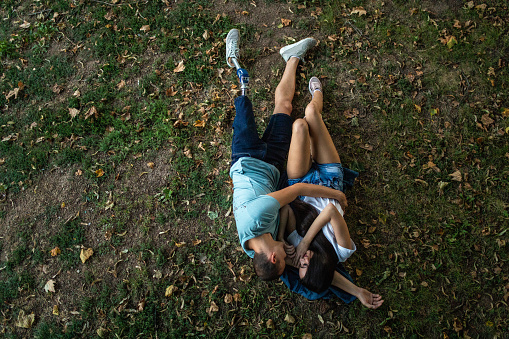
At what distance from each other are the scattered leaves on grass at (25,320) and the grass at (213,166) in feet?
0.35

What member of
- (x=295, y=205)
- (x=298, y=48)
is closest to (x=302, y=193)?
(x=295, y=205)

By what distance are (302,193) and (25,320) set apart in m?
4.86

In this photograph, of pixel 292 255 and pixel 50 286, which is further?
pixel 50 286

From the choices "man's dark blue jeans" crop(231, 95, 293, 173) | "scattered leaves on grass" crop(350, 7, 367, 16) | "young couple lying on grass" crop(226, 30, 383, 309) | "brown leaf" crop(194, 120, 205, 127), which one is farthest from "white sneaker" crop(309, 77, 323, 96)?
"brown leaf" crop(194, 120, 205, 127)

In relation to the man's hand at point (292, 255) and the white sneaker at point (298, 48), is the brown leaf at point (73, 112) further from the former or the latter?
the man's hand at point (292, 255)

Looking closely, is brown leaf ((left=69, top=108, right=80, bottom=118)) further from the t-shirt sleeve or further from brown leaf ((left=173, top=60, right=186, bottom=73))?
the t-shirt sleeve

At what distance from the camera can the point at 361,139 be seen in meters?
5.81

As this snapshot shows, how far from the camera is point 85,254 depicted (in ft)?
17.8

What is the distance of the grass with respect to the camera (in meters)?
5.04

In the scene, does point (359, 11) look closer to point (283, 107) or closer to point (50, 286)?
point (283, 107)

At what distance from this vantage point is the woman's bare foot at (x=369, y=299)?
4711mm

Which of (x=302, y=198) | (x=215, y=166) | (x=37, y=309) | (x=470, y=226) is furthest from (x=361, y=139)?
(x=37, y=309)

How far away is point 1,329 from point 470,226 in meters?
7.70

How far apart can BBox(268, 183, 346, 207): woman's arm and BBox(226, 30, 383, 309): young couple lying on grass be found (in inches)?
0.5
